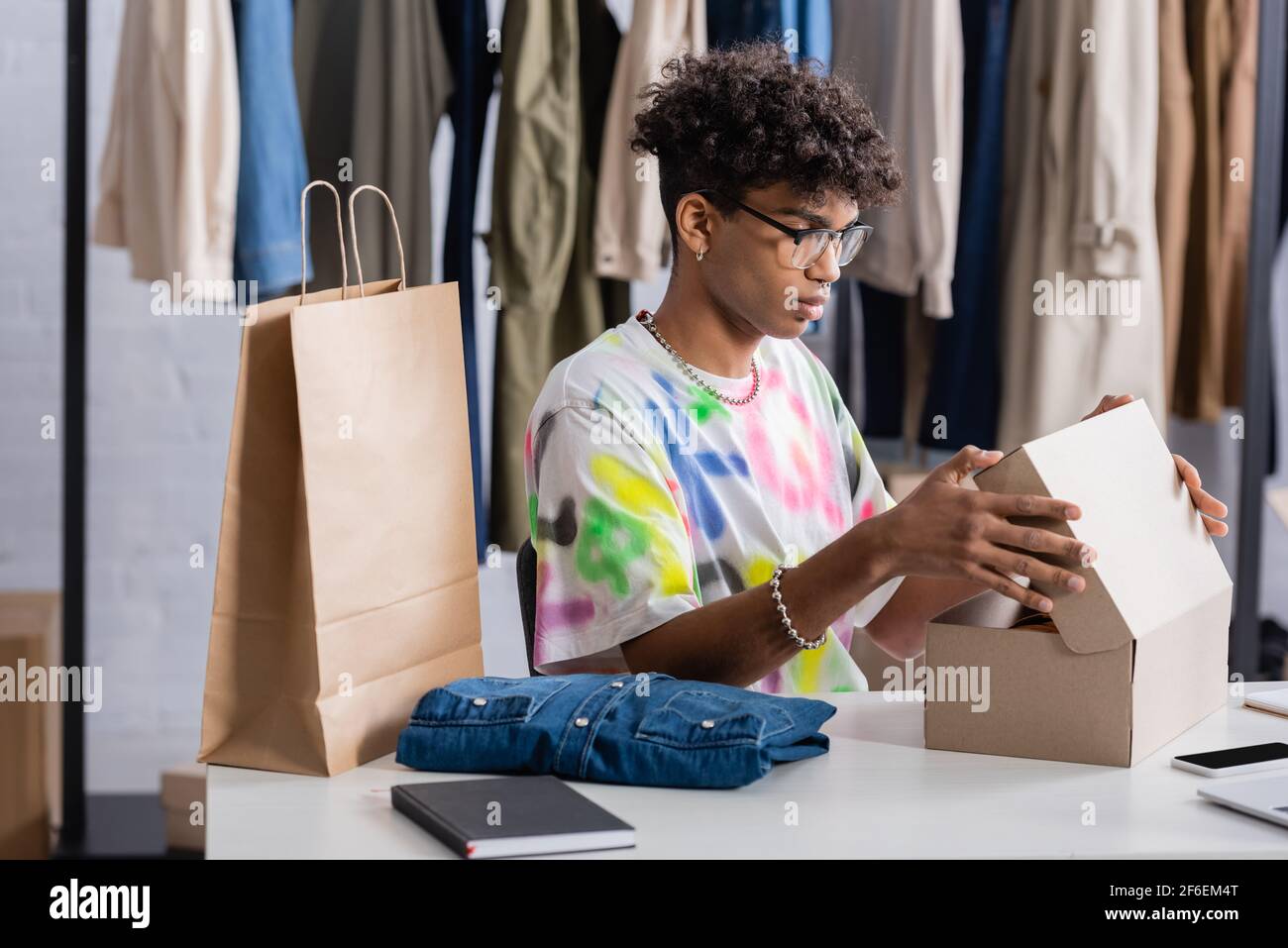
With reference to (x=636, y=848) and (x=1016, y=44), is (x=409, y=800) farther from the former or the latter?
(x=1016, y=44)

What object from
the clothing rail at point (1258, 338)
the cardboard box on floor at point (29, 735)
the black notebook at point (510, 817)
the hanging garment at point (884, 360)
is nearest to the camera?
the black notebook at point (510, 817)

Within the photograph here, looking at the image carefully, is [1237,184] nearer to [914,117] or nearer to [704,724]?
[914,117]

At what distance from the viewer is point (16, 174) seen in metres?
3.08

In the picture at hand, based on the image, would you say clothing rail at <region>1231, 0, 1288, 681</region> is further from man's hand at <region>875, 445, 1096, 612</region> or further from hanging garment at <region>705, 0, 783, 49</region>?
man's hand at <region>875, 445, 1096, 612</region>

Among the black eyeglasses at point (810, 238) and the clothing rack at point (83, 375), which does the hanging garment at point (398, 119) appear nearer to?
the clothing rack at point (83, 375)

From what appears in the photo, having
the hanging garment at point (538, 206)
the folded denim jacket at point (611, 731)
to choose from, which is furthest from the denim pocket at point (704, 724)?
the hanging garment at point (538, 206)

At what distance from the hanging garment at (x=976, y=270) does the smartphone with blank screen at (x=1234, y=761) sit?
1627 mm

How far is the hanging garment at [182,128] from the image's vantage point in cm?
250

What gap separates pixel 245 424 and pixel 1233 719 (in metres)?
0.93

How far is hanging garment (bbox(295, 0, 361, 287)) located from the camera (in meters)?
2.61

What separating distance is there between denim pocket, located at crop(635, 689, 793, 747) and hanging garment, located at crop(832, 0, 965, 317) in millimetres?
1734

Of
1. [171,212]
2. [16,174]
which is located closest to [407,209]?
[171,212]

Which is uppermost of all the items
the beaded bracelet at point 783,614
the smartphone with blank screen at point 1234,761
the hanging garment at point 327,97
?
the hanging garment at point 327,97

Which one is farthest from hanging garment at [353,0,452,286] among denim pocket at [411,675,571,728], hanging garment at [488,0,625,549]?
denim pocket at [411,675,571,728]
